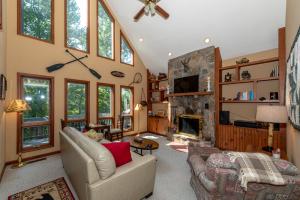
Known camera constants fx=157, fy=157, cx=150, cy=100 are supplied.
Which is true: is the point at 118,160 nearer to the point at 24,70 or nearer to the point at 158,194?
the point at 158,194

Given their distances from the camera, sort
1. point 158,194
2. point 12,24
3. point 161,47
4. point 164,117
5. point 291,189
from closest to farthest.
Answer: point 291,189
point 158,194
point 12,24
point 161,47
point 164,117

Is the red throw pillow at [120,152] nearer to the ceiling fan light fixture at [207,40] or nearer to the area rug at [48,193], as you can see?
the area rug at [48,193]

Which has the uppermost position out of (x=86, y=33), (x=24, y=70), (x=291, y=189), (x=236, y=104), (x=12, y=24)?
(x=86, y=33)

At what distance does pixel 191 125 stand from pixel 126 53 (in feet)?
12.5

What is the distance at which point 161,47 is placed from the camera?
228 inches

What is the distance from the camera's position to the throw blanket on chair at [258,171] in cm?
140

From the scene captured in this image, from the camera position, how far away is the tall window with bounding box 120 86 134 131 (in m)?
6.39

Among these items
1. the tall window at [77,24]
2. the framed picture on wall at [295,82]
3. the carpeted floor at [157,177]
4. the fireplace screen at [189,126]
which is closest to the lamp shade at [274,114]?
the framed picture on wall at [295,82]

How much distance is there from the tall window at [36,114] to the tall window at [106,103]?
151 cm

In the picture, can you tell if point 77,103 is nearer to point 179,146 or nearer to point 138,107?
point 138,107

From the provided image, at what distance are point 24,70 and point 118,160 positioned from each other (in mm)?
3565

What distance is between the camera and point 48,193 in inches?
96.3

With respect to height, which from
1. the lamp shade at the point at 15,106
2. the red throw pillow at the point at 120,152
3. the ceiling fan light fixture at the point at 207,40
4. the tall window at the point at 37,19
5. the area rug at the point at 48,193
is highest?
the tall window at the point at 37,19

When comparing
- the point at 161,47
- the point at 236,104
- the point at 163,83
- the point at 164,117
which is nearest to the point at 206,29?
the point at 161,47
